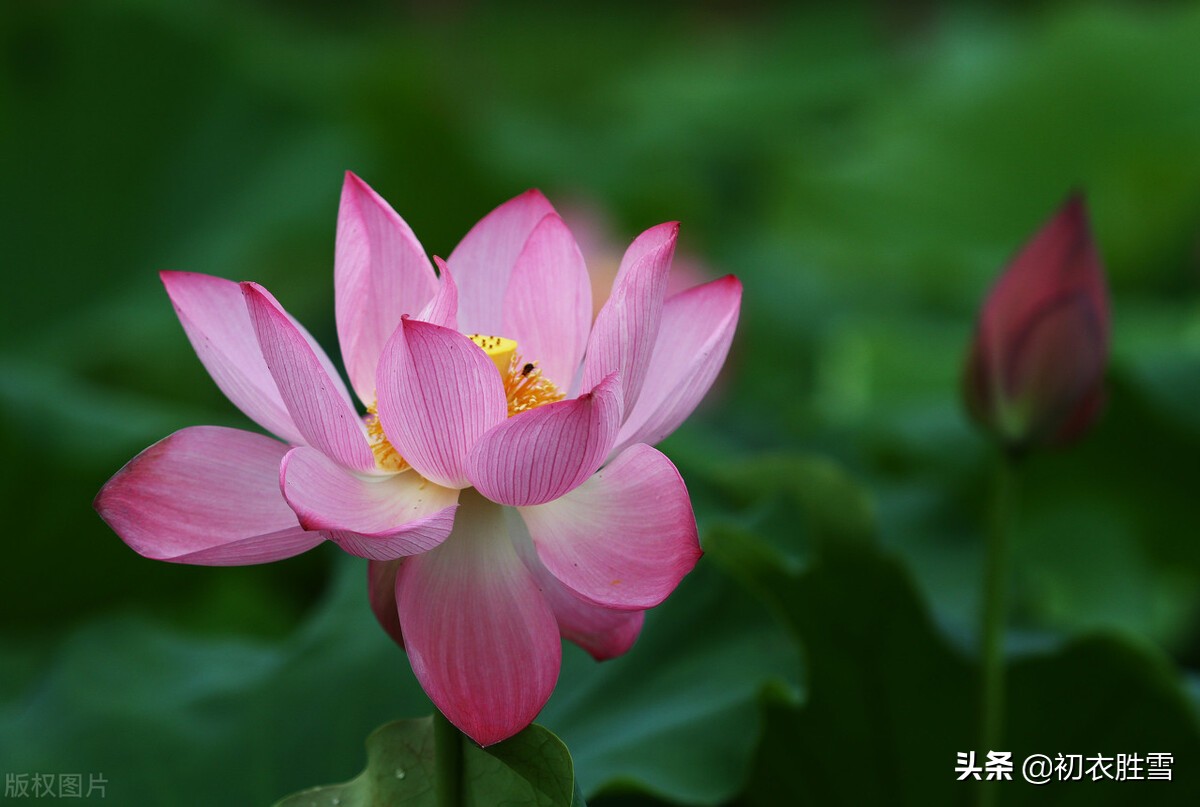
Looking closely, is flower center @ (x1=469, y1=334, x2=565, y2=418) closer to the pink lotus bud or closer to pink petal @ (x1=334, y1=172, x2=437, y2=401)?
pink petal @ (x1=334, y1=172, x2=437, y2=401)

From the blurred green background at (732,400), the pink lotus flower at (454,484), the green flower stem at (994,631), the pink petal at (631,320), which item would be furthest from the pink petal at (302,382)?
the green flower stem at (994,631)

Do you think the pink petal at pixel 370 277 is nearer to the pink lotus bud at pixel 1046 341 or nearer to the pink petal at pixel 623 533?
the pink petal at pixel 623 533

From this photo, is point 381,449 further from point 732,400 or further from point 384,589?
point 732,400

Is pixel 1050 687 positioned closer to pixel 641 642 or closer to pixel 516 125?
pixel 641 642

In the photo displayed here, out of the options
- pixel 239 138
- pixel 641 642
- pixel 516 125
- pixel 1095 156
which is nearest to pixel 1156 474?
pixel 641 642

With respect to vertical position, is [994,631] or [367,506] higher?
[367,506]

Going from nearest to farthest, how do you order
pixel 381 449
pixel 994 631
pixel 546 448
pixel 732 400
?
pixel 546 448
pixel 381 449
pixel 994 631
pixel 732 400

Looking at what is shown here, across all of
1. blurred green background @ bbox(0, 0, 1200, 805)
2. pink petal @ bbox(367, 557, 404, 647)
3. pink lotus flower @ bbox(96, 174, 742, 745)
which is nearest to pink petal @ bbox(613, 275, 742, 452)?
pink lotus flower @ bbox(96, 174, 742, 745)

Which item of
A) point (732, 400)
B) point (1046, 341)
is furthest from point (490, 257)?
point (732, 400)
